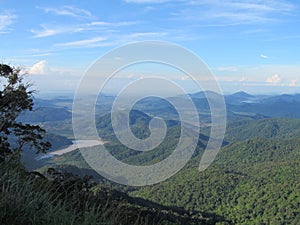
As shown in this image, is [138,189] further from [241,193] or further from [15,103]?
[15,103]

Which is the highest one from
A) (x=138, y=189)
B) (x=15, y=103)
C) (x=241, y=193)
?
(x=15, y=103)

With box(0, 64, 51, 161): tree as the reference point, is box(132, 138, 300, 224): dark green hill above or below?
below

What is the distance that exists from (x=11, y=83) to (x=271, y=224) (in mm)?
37857

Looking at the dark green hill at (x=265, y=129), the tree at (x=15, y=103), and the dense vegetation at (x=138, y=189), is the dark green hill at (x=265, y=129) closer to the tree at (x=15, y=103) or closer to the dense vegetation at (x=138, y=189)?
the dense vegetation at (x=138, y=189)

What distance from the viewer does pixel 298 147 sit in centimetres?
8956

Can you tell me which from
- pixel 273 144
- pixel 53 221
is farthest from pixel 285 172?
pixel 53 221

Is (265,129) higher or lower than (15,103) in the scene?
lower

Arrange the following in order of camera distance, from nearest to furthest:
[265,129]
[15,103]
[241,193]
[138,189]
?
[15,103]
[241,193]
[138,189]
[265,129]

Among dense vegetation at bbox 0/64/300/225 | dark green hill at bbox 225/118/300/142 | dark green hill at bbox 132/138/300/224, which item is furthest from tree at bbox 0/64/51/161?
dark green hill at bbox 225/118/300/142

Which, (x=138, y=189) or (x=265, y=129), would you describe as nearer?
(x=138, y=189)

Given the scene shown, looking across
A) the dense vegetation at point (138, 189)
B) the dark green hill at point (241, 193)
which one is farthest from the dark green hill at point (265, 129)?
the dark green hill at point (241, 193)

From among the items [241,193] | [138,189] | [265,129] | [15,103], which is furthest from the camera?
[265,129]

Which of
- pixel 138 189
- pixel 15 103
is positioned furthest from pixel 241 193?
pixel 15 103

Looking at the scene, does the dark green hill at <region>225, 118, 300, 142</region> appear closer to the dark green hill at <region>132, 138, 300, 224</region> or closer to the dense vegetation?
the dense vegetation
